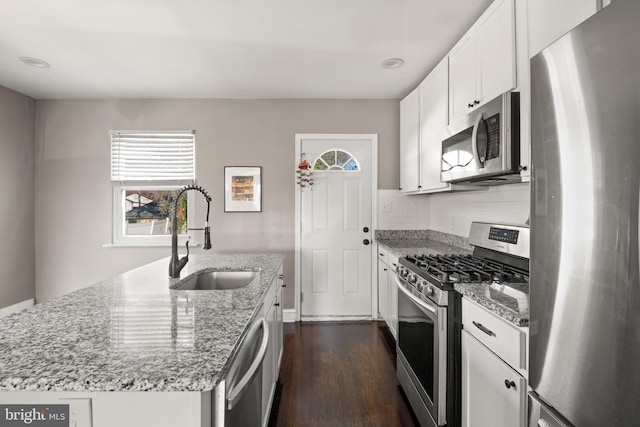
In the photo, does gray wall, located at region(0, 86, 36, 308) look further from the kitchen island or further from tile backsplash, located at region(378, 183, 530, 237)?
tile backsplash, located at region(378, 183, 530, 237)

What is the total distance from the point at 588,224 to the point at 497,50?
1419mm

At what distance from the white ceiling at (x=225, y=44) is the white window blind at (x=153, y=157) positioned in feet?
1.57

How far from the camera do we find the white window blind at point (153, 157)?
12.1 feet

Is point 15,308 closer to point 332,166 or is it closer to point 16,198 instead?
point 16,198

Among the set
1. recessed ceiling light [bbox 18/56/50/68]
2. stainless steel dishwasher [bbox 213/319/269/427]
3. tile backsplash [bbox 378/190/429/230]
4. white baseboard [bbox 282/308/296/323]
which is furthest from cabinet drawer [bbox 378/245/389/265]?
recessed ceiling light [bbox 18/56/50/68]

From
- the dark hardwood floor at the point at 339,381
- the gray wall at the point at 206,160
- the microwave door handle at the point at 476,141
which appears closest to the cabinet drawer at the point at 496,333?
the microwave door handle at the point at 476,141

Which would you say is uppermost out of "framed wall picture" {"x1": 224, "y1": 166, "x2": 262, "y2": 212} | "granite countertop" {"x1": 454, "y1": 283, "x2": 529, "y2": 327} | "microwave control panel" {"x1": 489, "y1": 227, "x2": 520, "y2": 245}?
"framed wall picture" {"x1": 224, "y1": 166, "x2": 262, "y2": 212}

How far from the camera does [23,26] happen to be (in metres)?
2.28

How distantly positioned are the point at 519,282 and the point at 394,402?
1.17 metres

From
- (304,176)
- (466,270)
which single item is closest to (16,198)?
(304,176)

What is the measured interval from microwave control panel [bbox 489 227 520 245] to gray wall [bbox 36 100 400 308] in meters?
1.65

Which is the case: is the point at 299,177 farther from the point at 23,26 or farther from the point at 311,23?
the point at 23,26

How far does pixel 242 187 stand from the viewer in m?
3.69

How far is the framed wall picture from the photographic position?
145 inches
